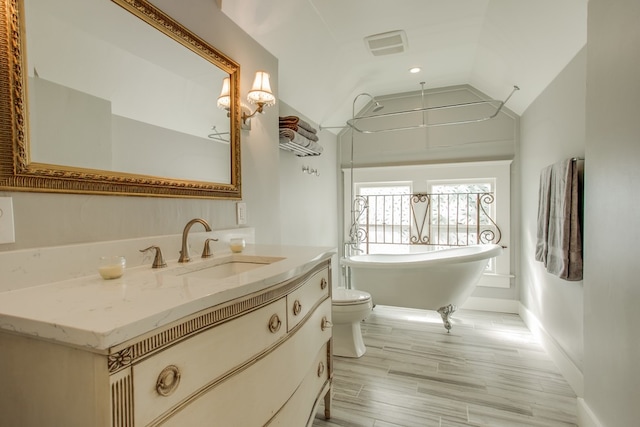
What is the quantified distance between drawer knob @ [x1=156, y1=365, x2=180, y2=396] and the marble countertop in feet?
0.37

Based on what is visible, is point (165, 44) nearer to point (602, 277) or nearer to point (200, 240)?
point (200, 240)

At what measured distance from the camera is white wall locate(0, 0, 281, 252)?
3.05 feet

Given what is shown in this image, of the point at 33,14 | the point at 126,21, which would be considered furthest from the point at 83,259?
the point at 126,21

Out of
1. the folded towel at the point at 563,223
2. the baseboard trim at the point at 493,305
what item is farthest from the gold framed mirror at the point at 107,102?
the baseboard trim at the point at 493,305

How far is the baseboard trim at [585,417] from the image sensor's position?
58.6 inches

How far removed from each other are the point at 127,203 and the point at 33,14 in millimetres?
620

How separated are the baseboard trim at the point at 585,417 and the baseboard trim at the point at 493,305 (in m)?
1.82

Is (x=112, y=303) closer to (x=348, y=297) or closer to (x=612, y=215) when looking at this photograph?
(x=612, y=215)

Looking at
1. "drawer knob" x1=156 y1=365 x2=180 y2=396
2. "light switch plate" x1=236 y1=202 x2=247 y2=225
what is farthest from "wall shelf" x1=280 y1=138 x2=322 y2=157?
"drawer knob" x1=156 y1=365 x2=180 y2=396

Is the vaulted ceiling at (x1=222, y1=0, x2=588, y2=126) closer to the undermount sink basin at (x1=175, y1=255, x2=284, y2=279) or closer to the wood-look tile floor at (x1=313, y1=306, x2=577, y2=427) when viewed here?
the undermount sink basin at (x1=175, y1=255, x2=284, y2=279)

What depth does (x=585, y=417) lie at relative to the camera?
158cm

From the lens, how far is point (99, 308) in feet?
2.14

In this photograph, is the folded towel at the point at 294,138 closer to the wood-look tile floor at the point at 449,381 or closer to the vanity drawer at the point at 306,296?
the vanity drawer at the point at 306,296

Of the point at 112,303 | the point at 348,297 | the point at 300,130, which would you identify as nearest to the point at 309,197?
the point at 300,130
